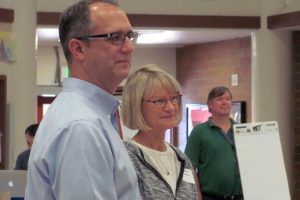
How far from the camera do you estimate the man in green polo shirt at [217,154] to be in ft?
14.0

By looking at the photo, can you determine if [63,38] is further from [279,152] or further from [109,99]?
[279,152]

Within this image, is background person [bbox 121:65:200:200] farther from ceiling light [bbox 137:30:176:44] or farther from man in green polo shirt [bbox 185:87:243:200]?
ceiling light [bbox 137:30:176:44]

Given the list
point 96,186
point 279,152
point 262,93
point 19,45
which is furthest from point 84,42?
point 262,93

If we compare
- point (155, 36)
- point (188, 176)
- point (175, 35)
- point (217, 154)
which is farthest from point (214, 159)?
point (155, 36)

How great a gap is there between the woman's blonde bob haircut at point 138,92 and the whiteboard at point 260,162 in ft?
6.02

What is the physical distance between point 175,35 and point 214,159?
3014 millimetres

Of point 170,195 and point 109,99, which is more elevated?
point 109,99

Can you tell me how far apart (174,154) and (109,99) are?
1.09 m

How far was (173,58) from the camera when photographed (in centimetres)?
871

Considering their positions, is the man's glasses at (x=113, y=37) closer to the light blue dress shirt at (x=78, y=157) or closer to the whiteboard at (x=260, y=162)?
the light blue dress shirt at (x=78, y=157)

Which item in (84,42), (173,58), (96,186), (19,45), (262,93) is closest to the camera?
(96,186)

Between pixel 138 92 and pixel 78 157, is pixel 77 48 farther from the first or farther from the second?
pixel 138 92

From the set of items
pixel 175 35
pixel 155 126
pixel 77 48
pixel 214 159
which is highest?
pixel 175 35

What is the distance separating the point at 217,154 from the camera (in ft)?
14.2
